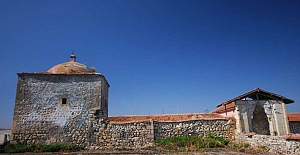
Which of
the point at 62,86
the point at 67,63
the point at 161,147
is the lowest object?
the point at 161,147

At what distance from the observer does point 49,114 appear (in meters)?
14.0

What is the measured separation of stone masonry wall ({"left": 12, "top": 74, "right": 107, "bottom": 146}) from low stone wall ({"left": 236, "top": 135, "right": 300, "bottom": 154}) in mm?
10323

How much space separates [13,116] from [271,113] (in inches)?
748

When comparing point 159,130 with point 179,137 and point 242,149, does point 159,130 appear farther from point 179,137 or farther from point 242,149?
point 242,149

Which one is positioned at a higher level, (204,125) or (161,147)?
(204,125)

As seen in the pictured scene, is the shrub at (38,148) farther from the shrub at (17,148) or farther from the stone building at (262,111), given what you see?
the stone building at (262,111)

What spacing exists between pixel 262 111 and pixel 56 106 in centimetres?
1581

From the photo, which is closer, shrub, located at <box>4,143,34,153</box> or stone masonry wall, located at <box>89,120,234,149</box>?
shrub, located at <box>4,143,34,153</box>

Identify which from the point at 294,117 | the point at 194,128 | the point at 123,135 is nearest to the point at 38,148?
the point at 123,135

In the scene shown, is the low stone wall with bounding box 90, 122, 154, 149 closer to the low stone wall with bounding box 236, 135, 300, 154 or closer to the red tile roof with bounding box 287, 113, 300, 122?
the low stone wall with bounding box 236, 135, 300, 154

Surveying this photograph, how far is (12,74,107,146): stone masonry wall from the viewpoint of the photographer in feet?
44.7

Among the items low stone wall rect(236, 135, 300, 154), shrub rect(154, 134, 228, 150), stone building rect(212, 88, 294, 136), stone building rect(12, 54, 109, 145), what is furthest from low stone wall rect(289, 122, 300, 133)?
stone building rect(12, 54, 109, 145)

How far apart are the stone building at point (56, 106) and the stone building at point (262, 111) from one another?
394 inches

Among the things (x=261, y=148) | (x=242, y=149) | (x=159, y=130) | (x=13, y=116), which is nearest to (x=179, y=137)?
(x=159, y=130)
